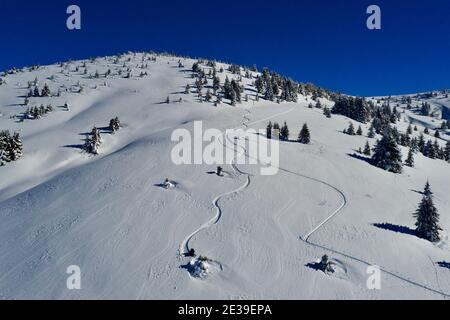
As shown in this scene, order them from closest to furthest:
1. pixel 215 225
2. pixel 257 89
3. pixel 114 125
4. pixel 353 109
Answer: pixel 215 225, pixel 114 125, pixel 353 109, pixel 257 89

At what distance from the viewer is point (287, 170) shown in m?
46.7

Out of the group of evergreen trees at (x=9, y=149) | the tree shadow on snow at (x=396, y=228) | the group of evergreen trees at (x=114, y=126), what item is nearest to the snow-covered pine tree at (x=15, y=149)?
the group of evergreen trees at (x=9, y=149)

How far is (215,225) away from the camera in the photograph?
32406mm

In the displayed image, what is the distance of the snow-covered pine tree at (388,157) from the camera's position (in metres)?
53.2

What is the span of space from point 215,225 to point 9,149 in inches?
1767

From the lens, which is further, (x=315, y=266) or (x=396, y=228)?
(x=396, y=228)

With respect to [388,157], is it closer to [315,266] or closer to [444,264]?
[444,264]

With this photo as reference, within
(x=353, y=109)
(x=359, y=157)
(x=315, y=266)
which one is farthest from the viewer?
(x=353, y=109)

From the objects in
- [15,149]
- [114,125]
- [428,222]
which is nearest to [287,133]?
[428,222]

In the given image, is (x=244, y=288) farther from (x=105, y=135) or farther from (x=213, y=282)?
(x=105, y=135)

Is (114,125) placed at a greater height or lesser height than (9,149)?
greater

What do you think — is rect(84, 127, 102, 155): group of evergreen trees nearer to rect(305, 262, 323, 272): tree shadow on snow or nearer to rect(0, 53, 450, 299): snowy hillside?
rect(0, 53, 450, 299): snowy hillside

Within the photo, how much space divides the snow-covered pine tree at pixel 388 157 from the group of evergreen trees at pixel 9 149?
56984 mm

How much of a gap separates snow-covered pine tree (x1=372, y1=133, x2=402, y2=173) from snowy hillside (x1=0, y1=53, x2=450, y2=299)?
5.26ft
